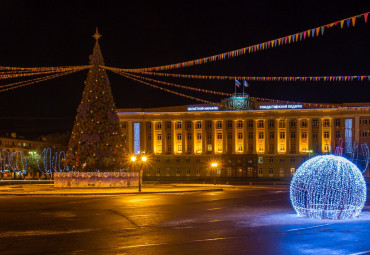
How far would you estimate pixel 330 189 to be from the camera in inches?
688

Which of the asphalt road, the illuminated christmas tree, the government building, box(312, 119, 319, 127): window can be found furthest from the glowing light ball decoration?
box(312, 119, 319, 127): window

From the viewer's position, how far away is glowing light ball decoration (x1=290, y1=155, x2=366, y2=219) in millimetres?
17531

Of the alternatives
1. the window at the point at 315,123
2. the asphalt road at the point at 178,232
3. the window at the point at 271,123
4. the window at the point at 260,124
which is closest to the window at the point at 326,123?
the window at the point at 315,123

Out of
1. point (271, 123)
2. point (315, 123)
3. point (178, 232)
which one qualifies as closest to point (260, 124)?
point (271, 123)

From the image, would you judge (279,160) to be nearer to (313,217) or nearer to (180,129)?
(180,129)

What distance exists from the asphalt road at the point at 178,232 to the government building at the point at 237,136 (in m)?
63.3

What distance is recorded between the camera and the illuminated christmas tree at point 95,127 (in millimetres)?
40094

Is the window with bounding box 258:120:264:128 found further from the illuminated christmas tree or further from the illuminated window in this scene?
the illuminated christmas tree

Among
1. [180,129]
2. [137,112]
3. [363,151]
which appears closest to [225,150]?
[180,129]

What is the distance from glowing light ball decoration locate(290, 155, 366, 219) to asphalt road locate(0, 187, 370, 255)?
2.12 ft

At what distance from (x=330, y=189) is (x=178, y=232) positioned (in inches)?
256

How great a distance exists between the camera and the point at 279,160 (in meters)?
85.4

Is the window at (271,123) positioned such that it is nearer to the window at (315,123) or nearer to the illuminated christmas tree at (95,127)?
the window at (315,123)

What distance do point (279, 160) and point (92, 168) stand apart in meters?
51.6
